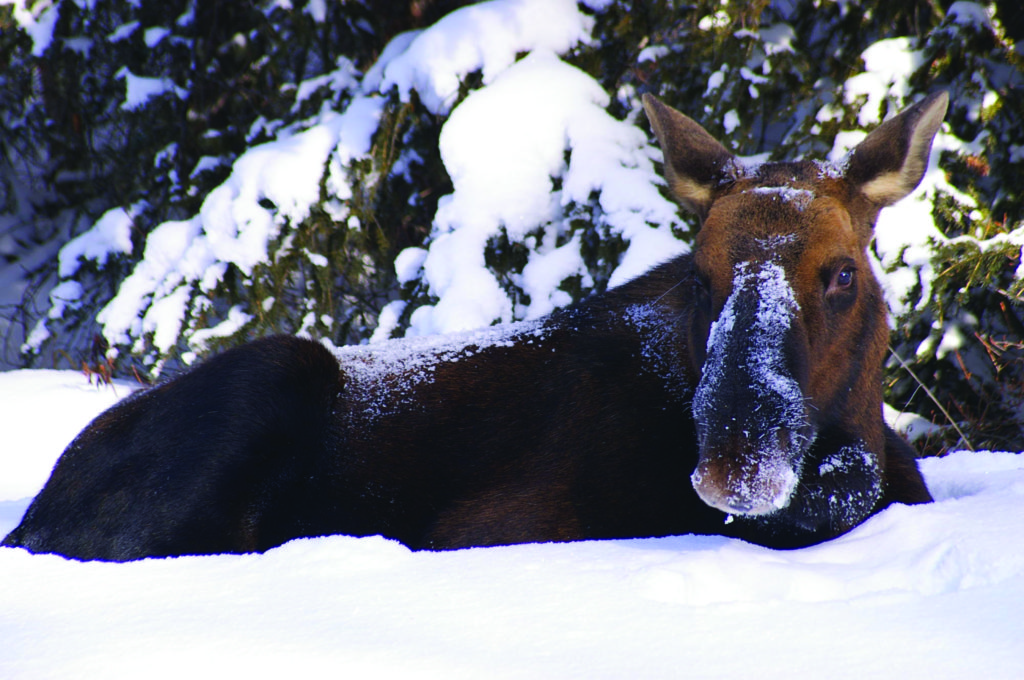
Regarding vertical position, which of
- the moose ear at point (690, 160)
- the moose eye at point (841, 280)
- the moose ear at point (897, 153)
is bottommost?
the moose eye at point (841, 280)

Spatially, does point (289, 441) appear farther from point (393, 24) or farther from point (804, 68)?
point (393, 24)

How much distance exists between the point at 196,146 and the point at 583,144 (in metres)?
4.02

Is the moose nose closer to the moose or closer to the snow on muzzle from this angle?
the snow on muzzle

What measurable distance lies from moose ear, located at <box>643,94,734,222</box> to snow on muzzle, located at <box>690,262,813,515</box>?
657mm

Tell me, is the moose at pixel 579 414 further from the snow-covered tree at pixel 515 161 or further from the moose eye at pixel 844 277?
the snow-covered tree at pixel 515 161

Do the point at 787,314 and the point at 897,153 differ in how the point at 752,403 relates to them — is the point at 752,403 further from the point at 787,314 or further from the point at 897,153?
the point at 897,153

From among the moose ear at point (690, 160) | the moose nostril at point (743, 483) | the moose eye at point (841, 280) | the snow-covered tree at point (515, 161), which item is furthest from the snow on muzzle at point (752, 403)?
the snow-covered tree at point (515, 161)

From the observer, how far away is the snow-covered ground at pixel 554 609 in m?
1.70

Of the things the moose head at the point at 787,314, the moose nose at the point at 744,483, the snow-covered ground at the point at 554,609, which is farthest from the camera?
the moose head at the point at 787,314

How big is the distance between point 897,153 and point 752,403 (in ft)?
4.40

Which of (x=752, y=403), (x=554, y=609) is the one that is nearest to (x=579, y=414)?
(x=752, y=403)

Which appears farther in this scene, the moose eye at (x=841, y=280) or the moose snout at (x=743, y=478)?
the moose eye at (x=841, y=280)

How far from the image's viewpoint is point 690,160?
11.1 ft

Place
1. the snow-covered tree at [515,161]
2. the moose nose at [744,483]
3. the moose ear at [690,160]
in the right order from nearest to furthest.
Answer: the moose nose at [744,483], the moose ear at [690,160], the snow-covered tree at [515,161]
